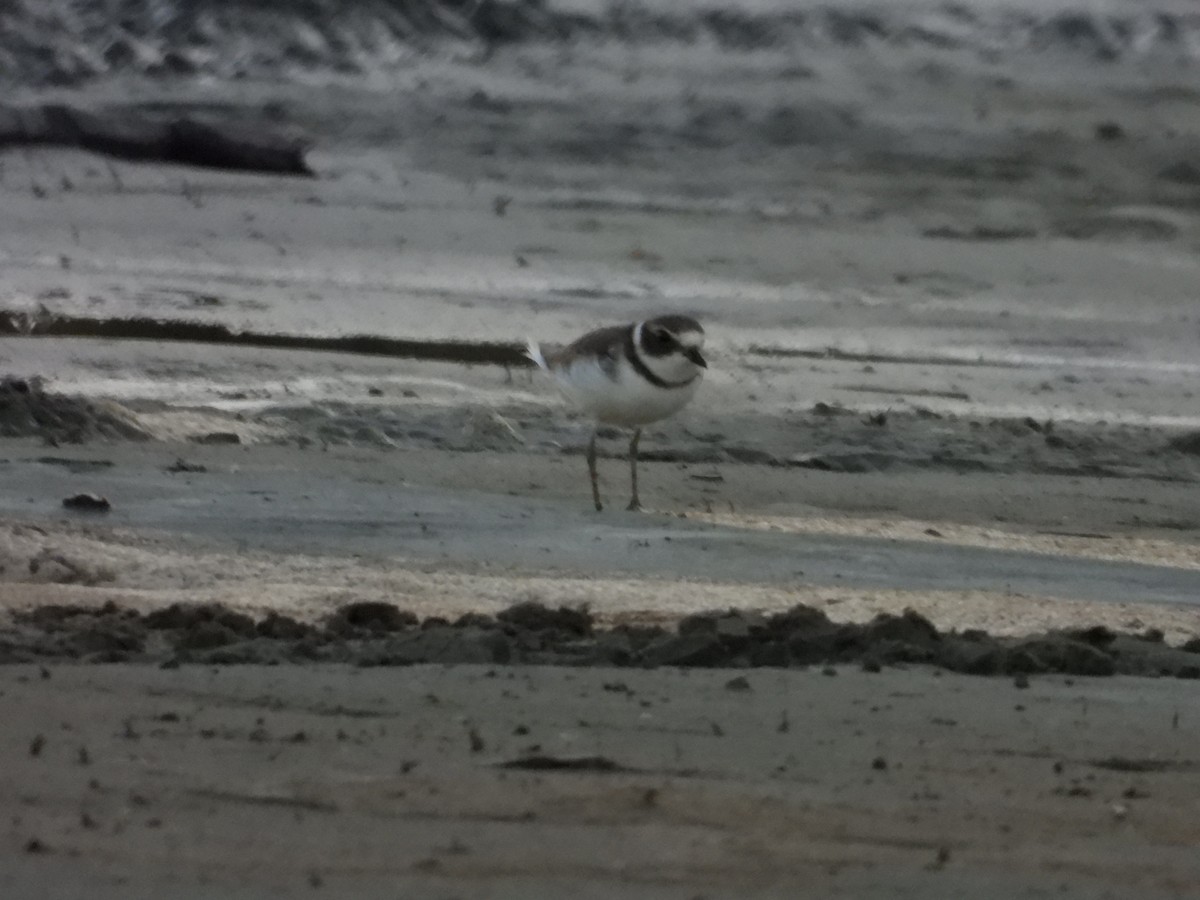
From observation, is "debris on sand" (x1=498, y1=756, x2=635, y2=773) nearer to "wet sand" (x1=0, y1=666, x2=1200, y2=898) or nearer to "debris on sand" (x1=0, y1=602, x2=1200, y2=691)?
"wet sand" (x1=0, y1=666, x2=1200, y2=898)

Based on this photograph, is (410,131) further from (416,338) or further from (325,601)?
(325,601)

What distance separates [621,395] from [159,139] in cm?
1022

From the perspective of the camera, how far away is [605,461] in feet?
31.2

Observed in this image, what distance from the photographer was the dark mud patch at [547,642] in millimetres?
4547

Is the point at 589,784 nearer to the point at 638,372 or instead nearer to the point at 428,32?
the point at 638,372

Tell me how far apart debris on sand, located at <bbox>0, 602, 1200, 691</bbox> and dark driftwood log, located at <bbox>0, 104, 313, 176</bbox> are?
1297 centimetres

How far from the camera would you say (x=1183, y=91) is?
67.4ft

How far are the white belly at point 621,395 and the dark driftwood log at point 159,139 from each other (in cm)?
898

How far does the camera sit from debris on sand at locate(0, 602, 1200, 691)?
4547 millimetres

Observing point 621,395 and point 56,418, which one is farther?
point 621,395

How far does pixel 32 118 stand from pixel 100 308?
21.4ft

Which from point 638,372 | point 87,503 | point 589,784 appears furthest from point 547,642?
point 638,372

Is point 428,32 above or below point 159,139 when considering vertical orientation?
above

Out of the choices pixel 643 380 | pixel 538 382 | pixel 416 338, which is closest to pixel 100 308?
pixel 416 338
